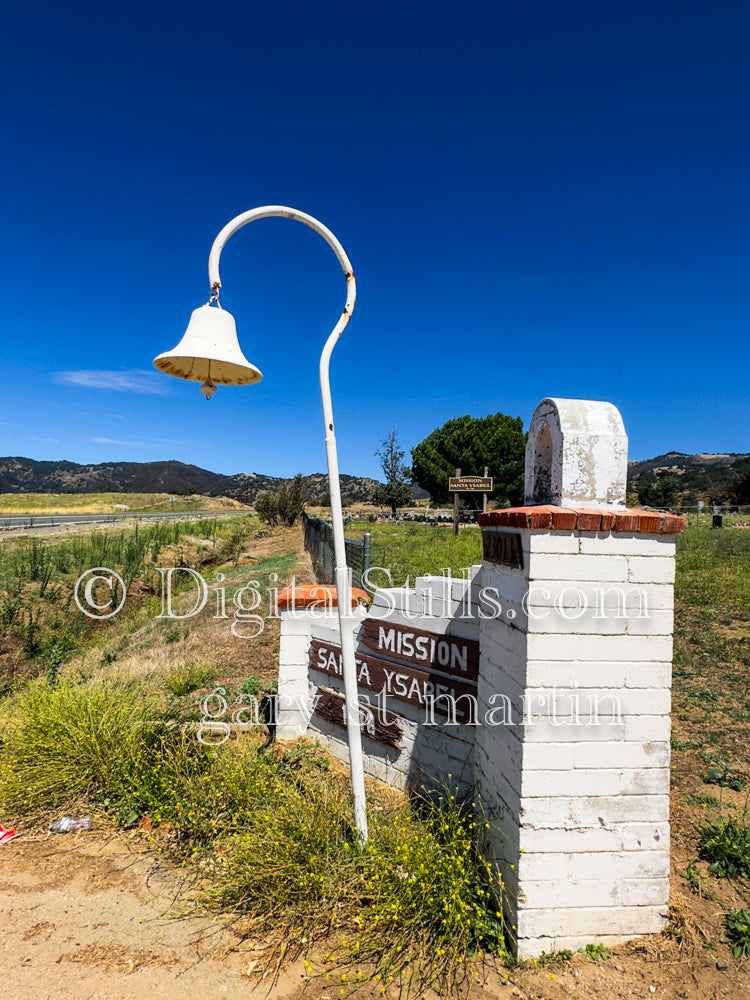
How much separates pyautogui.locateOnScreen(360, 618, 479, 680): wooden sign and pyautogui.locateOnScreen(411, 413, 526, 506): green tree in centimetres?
4541

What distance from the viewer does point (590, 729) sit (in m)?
2.59

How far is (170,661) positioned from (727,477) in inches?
3289

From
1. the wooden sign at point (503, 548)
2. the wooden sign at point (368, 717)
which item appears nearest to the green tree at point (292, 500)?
the wooden sign at point (368, 717)

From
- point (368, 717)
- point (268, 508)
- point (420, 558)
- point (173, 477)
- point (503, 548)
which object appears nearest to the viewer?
point (503, 548)

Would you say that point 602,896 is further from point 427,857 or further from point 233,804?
point 233,804

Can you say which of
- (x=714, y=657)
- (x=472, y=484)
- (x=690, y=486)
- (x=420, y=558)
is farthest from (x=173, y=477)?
(x=714, y=657)

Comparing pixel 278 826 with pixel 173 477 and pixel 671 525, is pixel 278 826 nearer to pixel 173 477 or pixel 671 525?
pixel 671 525

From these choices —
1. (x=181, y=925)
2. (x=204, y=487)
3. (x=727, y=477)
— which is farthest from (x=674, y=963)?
(x=204, y=487)

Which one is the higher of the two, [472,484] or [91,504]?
[472,484]

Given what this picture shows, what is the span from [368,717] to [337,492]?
192 cm

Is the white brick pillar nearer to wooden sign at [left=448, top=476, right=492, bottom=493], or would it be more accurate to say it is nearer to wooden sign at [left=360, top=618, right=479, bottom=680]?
wooden sign at [left=360, top=618, right=479, bottom=680]

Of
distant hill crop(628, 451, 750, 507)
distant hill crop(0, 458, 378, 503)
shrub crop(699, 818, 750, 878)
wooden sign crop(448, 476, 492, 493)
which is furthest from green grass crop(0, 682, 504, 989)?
distant hill crop(0, 458, 378, 503)

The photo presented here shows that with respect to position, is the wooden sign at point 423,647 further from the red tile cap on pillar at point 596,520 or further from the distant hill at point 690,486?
the distant hill at point 690,486

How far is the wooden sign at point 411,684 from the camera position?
3408 mm
